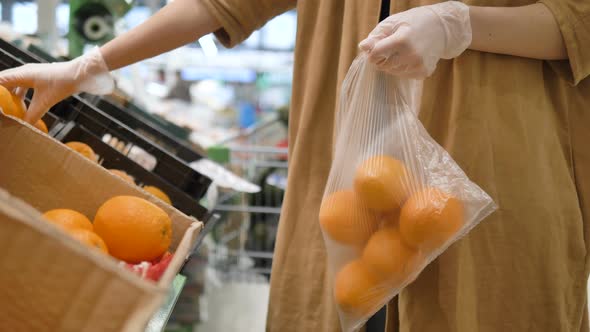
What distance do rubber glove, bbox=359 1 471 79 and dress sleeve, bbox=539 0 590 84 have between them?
170mm

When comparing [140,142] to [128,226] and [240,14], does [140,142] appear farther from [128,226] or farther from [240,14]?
[128,226]

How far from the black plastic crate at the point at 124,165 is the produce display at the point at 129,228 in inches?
23.1

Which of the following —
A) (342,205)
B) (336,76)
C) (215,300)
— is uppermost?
(336,76)

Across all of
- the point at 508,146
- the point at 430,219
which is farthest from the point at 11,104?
the point at 508,146

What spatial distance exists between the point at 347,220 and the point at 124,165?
701 millimetres

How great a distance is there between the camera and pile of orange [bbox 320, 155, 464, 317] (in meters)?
0.99

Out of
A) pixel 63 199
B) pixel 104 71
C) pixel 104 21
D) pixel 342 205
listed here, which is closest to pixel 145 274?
pixel 63 199

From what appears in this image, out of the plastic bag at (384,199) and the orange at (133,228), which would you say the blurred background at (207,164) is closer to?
the orange at (133,228)

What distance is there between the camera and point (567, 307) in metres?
1.18

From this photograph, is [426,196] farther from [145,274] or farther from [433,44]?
[145,274]

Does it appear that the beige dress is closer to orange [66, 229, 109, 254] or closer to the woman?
the woman

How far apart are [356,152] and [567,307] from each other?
1.60ft

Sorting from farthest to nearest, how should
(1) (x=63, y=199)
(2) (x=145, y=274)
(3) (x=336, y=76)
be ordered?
(3) (x=336, y=76) → (1) (x=63, y=199) → (2) (x=145, y=274)

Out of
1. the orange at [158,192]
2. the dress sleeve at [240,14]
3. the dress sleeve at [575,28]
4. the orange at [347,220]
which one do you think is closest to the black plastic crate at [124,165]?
the orange at [158,192]
